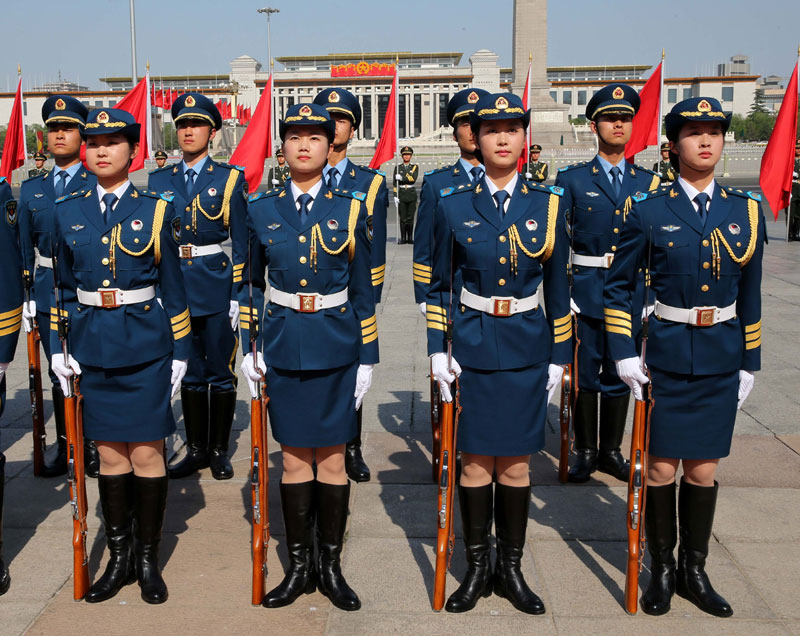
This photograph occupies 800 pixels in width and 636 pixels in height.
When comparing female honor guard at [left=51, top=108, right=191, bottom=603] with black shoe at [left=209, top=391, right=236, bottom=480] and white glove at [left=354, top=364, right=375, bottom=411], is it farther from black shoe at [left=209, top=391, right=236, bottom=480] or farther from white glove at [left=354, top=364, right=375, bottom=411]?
black shoe at [left=209, top=391, right=236, bottom=480]

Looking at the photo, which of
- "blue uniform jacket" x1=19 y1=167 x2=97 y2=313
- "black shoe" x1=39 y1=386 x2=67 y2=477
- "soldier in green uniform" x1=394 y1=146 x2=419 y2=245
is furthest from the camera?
"soldier in green uniform" x1=394 y1=146 x2=419 y2=245

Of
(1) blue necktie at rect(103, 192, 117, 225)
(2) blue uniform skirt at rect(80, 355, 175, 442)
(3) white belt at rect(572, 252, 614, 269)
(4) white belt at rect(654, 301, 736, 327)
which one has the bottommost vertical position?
(2) blue uniform skirt at rect(80, 355, 175, 442)

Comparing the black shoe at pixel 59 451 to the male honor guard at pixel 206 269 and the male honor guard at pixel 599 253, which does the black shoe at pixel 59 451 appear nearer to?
the male honor guard at pixel 206 269

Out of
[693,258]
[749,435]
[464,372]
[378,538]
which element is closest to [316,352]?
[464,372]

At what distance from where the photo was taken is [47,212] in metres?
5.35

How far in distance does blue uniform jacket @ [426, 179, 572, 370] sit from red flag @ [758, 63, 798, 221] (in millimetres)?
5307

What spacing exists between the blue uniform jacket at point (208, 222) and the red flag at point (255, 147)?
2.38 m

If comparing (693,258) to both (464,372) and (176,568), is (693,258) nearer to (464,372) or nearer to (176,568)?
(464,372)

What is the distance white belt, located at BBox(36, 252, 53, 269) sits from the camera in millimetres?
5398

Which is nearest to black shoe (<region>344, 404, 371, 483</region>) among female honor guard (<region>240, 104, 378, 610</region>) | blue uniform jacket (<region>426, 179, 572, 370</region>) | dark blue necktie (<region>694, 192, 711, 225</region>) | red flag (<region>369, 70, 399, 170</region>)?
female honor guard (<region>240, 104, 378, 610</region>)

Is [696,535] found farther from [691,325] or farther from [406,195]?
[406,195]

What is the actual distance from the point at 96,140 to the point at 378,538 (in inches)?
88.9

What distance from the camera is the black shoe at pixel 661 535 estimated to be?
3.86 meters

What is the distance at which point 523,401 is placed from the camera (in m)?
3.82
